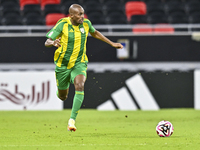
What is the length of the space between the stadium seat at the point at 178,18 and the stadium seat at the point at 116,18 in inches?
75.1

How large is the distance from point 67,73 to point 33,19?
911 cm

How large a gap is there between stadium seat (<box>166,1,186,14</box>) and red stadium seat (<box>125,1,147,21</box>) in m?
0.98

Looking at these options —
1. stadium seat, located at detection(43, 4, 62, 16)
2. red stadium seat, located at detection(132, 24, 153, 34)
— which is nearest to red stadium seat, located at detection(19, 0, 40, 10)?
stadium seat, located at detection(43, 4, 62, 16)

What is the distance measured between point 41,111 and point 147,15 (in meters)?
6.47

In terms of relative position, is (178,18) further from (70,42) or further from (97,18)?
(70,42)

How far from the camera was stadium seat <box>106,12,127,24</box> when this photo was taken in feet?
53.8

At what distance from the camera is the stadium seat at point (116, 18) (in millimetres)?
16406

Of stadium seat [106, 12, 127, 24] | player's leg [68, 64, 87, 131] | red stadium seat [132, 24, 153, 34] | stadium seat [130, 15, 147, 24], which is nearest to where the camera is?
player's leg [68, 64, 87, 131]

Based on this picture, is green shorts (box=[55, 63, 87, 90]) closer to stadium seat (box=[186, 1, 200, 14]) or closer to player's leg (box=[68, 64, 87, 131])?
player's leg (box=[68, 64, 87, 131])

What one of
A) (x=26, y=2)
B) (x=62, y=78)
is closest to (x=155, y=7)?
(x=26, y=2)

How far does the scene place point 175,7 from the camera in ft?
57.9

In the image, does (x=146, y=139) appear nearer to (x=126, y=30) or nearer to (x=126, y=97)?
(x=126, y=97)

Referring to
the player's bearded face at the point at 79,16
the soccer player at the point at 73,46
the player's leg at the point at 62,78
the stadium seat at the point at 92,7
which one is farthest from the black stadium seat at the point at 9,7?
the player's bearded face at the point at 79,16

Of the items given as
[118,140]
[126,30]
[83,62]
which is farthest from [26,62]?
[118,140]
